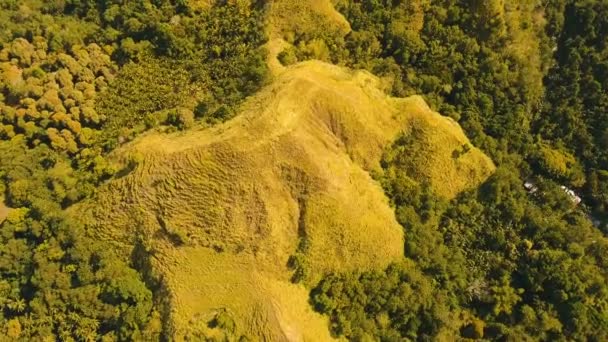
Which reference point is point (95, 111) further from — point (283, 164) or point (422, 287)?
point (422, 287)

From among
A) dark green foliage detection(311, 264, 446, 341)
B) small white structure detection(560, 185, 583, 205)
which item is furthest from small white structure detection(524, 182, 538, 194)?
dark green foliage detection(311, 264, 446, 341)

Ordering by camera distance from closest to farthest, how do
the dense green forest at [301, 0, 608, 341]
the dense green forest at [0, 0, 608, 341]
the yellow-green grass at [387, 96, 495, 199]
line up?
1. the dense green forest at [0, 0, 608, 341]
2. the dense green forest at [301, 0, 608, 341]
3. the yellow-green grass at [387, 96, 495, 199]

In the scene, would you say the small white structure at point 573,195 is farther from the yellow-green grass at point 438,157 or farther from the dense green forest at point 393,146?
the yellow-green grass at point 438,157

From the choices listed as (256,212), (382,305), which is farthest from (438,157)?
(256,212)

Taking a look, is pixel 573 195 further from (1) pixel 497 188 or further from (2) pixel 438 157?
(2) pixel 438 157

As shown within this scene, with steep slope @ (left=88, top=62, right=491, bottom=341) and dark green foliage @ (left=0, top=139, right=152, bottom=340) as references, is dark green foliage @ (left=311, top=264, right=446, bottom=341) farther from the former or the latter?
dark green foliage @ (left=0, top=139, right=152, bottom=340)

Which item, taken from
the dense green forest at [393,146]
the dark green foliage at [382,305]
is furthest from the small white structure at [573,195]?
the dark green foliage at [382,305]

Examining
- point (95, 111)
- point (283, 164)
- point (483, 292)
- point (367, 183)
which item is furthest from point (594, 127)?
point (95, 111)
